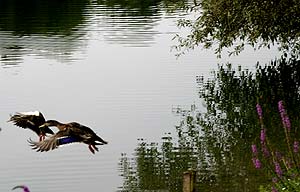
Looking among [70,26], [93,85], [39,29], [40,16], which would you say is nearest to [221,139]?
[93,85]

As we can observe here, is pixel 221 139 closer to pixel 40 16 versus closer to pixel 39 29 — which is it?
pixel 39 29

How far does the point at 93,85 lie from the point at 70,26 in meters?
20.2

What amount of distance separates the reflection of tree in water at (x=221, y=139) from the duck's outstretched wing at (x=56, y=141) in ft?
26.9

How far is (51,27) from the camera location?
3950cm

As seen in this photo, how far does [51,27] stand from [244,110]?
23.7 metres

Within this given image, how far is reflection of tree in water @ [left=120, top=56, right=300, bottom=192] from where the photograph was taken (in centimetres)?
1177

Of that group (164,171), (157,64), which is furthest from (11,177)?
(157,64)

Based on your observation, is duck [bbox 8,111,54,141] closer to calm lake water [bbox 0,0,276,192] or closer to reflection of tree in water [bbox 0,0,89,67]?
calm lake water [bbox 0,0,276,192]

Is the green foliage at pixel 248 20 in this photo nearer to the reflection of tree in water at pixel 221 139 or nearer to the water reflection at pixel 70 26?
the reflection of tree in water at pixel 221 139

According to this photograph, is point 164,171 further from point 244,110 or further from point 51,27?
point 51,27

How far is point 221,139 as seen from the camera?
48.3 feet

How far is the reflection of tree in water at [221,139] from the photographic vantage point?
11.8 metres

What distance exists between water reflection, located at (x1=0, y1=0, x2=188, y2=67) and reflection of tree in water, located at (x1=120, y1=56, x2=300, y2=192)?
498 centimetres

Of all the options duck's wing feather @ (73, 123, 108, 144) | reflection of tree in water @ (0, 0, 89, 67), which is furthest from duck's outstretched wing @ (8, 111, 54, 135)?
reflection of tree in water @ (0, 0, 89, 67)
